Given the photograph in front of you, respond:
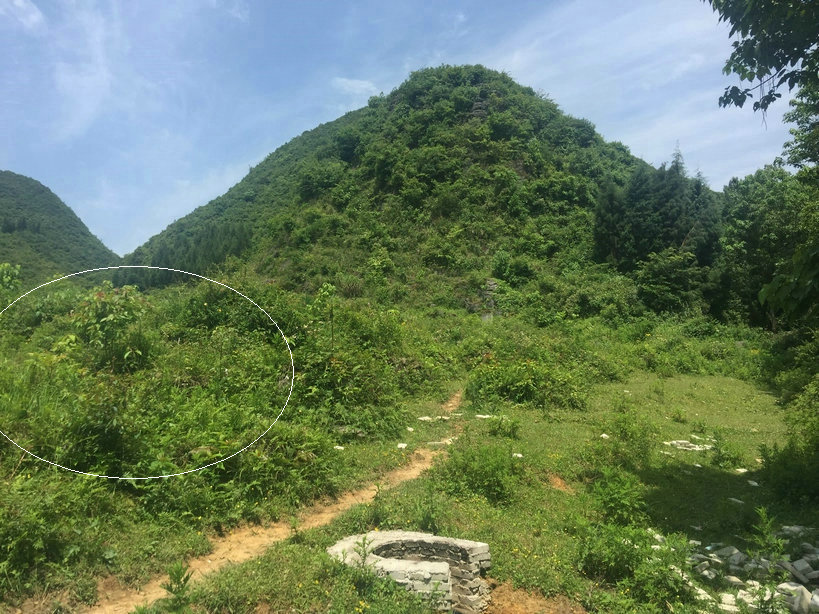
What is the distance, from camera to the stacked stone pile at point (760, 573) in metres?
4.20

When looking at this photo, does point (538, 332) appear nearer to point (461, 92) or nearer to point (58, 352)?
point (58, 352)

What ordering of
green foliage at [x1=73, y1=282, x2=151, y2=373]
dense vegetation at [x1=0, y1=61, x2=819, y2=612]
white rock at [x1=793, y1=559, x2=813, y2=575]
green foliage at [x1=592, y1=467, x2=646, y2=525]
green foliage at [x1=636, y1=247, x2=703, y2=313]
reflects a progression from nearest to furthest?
white rock at [x1=793, y1=559, x2=813, y2=575], dense vegetation at [x1=0, y1=61, x2=819, y2=612], green foliage at [x1=592, y1=467, x2=646, y2=525], green foliage at [x1=73, y1=282, x2=151, y2=373], green foliage at [x1=636, y1=247, x2=703, y2=313]

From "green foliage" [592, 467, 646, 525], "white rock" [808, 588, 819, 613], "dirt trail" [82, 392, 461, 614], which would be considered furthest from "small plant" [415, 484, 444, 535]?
"white rock" [808, 588, 819, 613]

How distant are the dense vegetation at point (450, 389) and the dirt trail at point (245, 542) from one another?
17cm

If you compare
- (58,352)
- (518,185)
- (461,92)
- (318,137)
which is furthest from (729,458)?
(318,137)

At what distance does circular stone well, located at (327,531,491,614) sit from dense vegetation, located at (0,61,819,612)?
0.79ft

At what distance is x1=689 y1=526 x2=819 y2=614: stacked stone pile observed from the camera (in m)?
4.20

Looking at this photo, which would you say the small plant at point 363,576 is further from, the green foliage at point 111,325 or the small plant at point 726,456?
the small plant at point 726,456

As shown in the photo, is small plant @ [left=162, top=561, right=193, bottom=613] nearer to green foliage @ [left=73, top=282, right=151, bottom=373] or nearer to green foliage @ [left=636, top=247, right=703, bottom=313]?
green foliage @ [left=73, top=282, right=151, bottom=373]

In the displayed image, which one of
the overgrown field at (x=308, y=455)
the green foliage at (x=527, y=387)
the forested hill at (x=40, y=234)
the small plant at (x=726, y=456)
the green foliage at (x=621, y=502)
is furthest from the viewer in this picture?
the forested hill at (x=40, y=234)

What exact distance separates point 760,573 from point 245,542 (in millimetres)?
5113

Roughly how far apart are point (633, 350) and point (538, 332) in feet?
9.81

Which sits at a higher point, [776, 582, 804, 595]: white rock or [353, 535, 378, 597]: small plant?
[353, 535, 378, 597]: small plant

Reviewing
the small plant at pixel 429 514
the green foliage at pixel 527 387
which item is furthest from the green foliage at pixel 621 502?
the green foliage at pixel 527 387
